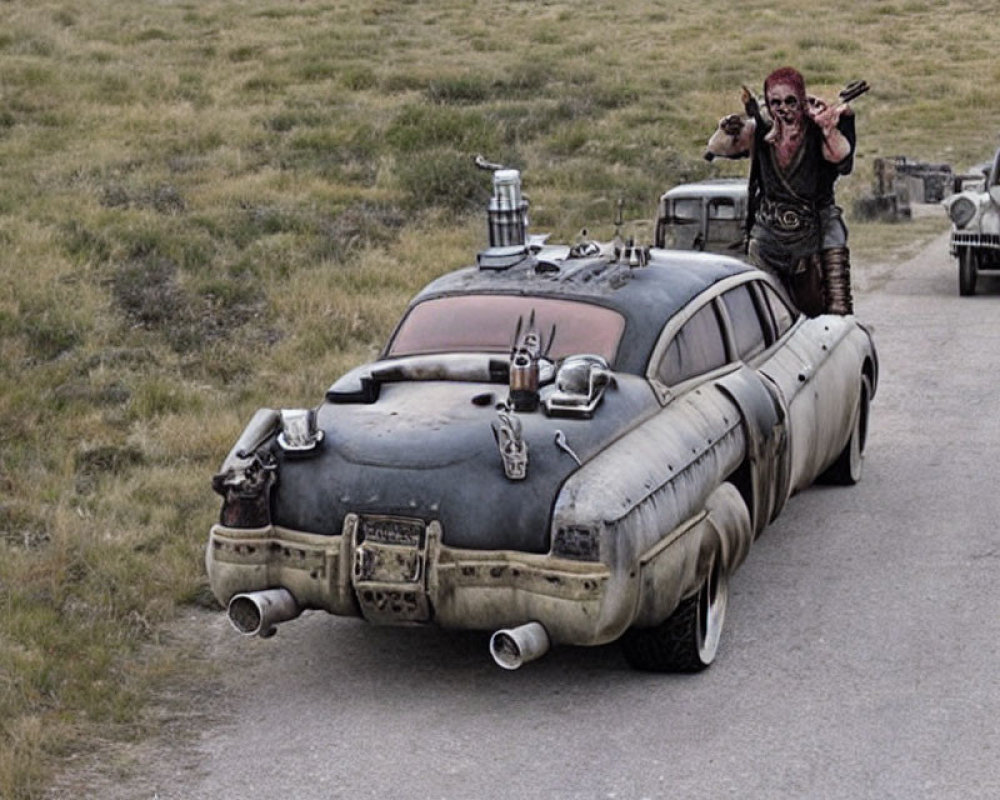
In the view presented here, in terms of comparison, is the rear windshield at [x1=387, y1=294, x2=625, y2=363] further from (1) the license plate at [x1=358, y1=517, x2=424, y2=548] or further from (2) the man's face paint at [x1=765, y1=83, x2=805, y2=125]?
(2) the man's face paint at [x1=765, y1=83, x2=805, y2=125]

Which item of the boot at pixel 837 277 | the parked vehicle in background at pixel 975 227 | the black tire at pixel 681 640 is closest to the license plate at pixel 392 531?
the black tire at pixel 681 640

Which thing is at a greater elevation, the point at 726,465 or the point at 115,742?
the point at 726,465

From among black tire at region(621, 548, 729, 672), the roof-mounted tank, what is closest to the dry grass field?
black tire at region(621, 548, 729, 672)

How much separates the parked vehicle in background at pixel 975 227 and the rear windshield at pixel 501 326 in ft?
32.4

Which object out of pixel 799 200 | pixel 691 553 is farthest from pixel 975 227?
pixel 691 553

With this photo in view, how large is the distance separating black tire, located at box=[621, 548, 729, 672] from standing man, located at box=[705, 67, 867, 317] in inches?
140

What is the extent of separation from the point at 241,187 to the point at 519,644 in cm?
1457

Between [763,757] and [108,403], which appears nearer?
[763,757]

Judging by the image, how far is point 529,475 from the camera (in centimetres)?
695

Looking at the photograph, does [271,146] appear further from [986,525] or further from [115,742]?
[115,742]

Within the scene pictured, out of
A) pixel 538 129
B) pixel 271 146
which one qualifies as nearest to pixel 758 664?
pixel 271 146

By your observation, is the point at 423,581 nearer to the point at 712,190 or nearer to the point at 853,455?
the point at 853,455

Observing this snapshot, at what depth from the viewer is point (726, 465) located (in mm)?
7855

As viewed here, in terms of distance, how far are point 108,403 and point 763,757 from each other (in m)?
6.74
